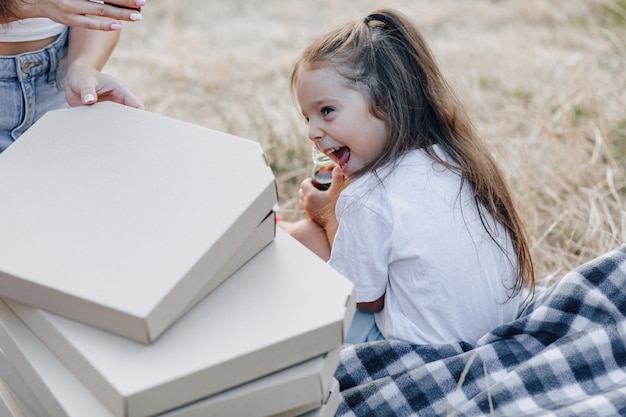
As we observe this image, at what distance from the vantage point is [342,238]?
4.71ft

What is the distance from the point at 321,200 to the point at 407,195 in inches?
12.9

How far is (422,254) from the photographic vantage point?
4.49 feet

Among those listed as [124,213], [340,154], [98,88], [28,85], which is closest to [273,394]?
[124,213]

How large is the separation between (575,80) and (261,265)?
193 centimetres

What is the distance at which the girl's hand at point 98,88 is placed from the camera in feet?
5.15

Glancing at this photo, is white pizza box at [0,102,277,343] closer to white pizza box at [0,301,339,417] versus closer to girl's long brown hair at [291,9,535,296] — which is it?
white pizza box at [0,301,339,417]

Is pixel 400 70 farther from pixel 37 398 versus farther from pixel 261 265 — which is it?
pixel 37 398

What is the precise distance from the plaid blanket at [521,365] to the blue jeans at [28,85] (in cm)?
84

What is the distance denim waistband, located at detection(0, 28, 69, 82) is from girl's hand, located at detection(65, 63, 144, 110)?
110mm

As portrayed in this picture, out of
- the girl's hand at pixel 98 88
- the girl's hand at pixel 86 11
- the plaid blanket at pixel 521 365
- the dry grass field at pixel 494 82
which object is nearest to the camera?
the plaid blanket at pixel 521 365

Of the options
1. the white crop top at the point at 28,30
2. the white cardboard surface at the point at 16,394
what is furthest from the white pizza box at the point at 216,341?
the white crop top at the point at 28,30

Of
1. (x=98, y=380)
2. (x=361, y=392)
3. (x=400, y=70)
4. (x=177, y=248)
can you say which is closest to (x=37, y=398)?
(x=98, y=380)

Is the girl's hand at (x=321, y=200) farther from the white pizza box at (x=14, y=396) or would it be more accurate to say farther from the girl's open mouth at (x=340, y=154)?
the white pizza box at (x=14, y=396)

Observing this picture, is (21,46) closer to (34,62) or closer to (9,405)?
(34,62)
